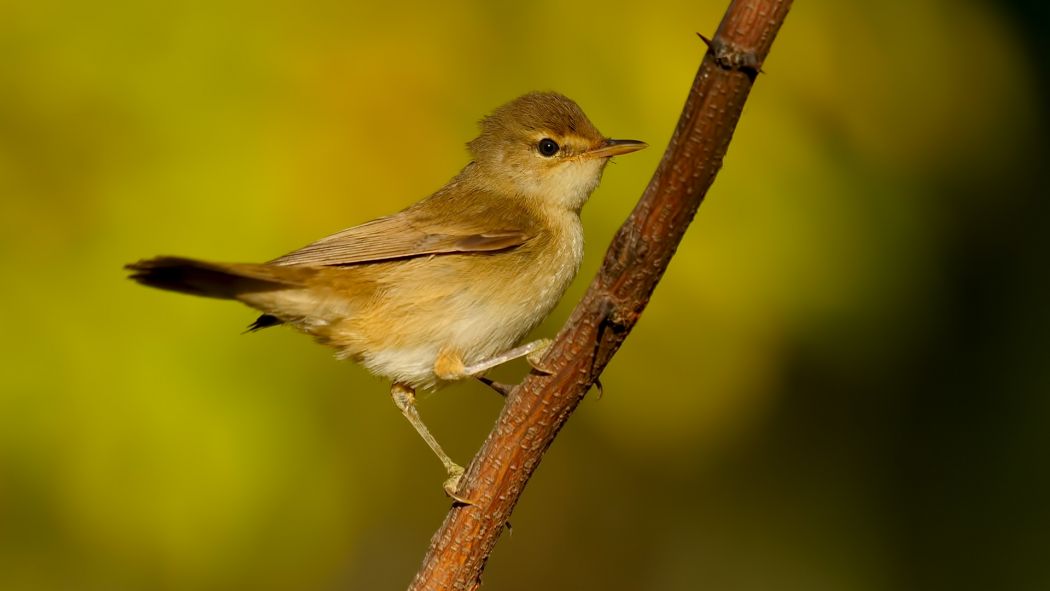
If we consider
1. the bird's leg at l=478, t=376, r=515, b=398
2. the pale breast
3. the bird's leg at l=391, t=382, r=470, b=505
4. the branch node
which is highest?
the branch node

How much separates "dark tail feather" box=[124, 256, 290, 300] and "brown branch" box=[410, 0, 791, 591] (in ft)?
2.60

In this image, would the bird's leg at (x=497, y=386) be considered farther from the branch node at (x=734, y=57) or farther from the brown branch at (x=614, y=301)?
the branch node at (x=734, y=57)

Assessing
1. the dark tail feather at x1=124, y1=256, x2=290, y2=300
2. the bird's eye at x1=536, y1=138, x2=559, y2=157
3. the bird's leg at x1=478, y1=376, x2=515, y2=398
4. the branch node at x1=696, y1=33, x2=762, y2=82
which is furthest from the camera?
the bird's eye at x1=536, y1=138, x2=559, y2=157

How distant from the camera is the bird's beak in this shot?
3.41 metres

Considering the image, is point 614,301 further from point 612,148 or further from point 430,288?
point 612,148

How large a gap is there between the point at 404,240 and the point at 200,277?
73cm

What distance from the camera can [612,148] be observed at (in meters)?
3.50

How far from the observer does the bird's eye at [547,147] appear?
383cm

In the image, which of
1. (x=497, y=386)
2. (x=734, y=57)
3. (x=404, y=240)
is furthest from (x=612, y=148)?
(x=734, y=57)

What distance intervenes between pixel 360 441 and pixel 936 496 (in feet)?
6.88

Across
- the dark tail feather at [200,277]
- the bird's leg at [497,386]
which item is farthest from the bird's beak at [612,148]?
the dark tail feather at [200,277]

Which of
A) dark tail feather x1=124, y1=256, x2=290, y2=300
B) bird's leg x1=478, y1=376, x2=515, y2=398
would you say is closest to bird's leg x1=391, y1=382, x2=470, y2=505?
bird's leg x1=478, y1=376, x2=515, y2=398

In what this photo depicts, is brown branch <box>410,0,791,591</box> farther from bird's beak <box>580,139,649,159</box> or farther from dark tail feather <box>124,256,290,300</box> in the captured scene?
bird's beak <box>580,139,649,159</box>

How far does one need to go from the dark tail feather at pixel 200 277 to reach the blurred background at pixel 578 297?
16 centimetres
